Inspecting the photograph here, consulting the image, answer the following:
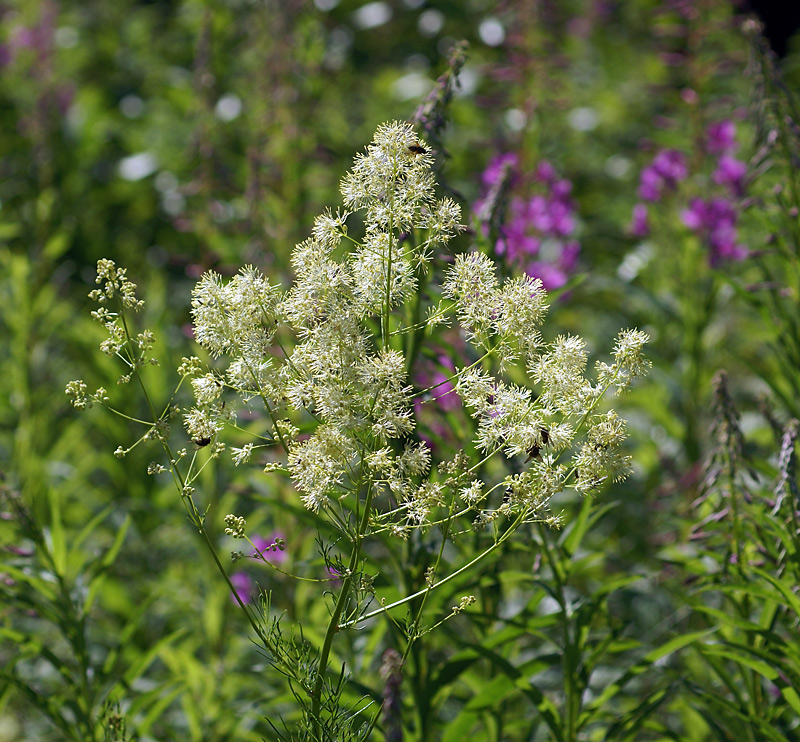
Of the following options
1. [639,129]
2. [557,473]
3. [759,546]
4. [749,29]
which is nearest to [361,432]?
[557,473]

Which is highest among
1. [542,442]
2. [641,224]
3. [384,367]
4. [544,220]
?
[384,367]

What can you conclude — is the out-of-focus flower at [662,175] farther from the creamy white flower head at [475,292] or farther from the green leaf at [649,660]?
the creamy white flower head at [475,292]

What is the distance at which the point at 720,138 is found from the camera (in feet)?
12.1

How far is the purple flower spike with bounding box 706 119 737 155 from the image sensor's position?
3.68 meters

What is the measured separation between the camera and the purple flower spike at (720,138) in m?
3.68

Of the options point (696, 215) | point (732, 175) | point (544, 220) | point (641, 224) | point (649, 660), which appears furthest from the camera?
point (641, 224)

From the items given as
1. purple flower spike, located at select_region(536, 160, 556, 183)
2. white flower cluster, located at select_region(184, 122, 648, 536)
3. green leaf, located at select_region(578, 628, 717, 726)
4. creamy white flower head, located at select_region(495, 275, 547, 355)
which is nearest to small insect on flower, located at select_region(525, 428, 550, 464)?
white flower cluster, located at select_region(184, 122, 648, 536)

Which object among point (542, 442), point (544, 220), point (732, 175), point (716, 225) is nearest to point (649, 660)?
point (542, 442)

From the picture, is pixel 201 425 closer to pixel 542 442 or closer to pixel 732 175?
pixel 542 442

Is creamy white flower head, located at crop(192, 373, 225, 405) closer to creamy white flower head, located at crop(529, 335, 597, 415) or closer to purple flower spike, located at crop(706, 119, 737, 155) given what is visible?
creamy white flower head, located at crop(529, 335, 597, 415)

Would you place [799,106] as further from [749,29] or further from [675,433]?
[675,433]

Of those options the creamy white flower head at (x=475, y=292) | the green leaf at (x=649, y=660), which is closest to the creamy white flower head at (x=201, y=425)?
the creamy white flower head at (x=475, y=292)

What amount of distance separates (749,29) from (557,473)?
138 cm

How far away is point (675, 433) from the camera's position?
3.17 meters
